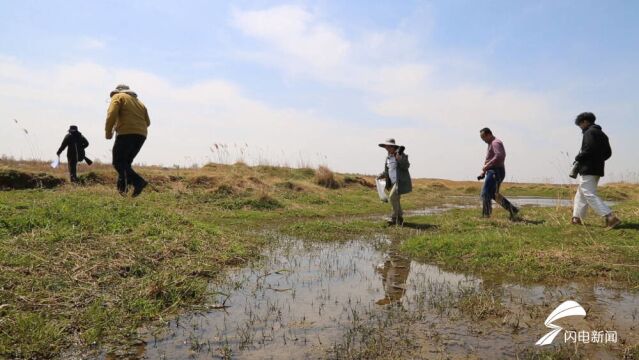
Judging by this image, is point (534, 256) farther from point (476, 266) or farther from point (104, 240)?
point (104, 240)

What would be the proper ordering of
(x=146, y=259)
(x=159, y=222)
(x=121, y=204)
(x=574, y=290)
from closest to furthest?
(x=574, y=290) → (x=146, y=259) → (x=159, y=222) → (x=121, y=204)

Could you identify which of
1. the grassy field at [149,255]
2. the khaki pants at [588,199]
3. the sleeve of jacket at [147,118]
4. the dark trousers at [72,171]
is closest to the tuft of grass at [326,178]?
the grassy field at [149,255]

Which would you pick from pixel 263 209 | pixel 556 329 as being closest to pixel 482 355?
pixel 556 329

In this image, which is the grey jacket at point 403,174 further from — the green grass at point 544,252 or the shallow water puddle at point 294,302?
the shallow water puddle at point 294,302

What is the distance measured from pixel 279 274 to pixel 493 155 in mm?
6600

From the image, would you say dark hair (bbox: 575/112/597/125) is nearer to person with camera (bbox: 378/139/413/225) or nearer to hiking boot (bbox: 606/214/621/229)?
hiking boot (bbox: 606/214/621/229)

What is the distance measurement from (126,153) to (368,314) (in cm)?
686

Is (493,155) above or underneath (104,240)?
above

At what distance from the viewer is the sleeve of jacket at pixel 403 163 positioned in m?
9.60

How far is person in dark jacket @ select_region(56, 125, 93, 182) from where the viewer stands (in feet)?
43.2

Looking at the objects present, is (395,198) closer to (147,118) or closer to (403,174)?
(403,174)

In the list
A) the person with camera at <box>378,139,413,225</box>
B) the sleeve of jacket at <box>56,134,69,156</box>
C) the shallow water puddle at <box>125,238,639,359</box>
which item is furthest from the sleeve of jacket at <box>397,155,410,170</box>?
the sleeve of jacket at <box>56,134,69,156</box>

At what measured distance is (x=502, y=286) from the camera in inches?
191

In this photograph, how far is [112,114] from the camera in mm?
8508
